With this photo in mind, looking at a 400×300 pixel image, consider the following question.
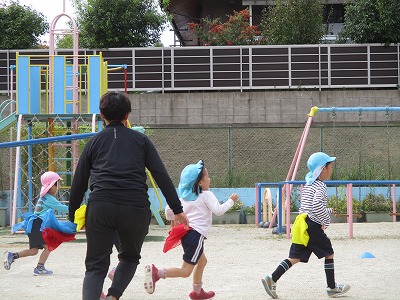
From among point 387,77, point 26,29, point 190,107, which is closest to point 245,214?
point 190,107

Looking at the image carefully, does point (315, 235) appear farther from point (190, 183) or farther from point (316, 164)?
point (190, 183)

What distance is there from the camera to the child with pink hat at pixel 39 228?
9.20 metres

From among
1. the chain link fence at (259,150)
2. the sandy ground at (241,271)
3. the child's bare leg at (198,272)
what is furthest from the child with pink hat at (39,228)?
the chain link fence at (259,150)

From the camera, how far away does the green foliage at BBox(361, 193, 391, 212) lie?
744 inches

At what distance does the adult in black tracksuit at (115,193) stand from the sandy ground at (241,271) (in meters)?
1.83

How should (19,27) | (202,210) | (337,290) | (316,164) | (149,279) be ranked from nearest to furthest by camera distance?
(149,279)
(202,210)
(337,290)
(316,164)
(19,27)

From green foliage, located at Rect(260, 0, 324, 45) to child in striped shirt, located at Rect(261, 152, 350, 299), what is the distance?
719 inches

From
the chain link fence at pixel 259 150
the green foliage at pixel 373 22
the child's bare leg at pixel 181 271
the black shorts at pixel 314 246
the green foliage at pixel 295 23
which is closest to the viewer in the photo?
the child's bare leg at pixel 181 271

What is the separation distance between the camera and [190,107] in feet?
79.7

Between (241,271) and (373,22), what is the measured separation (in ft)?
58.2

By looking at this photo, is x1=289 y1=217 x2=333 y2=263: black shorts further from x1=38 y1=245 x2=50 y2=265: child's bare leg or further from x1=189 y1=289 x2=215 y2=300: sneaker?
x1=38 y1=245 x2=50 y2=265: child's bare leg

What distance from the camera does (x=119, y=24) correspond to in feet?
90.5

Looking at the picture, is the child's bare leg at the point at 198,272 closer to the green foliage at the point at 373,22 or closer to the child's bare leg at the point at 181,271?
the child's bare leg at the point at 181,271

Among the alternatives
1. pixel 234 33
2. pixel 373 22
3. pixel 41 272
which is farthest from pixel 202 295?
pixel 234 33
